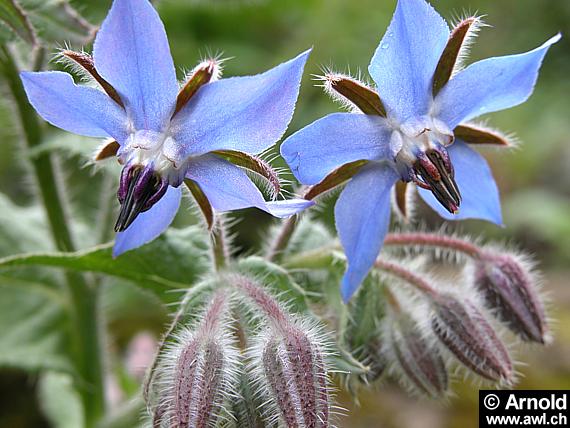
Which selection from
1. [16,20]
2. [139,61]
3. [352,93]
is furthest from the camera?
[16,20]

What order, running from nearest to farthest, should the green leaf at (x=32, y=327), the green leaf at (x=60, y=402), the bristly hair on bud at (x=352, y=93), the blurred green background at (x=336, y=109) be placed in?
1. the bristly hair on bud at (x=352, y=93)
2. the green leaf at (x=32, y=327)
3. the green leaf at (x=60, y=402)
4. the blurred green background at (x=336, y=109)

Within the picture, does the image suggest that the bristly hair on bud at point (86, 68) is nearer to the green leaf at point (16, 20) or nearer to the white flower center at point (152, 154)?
the white flower center at point (152, 154)

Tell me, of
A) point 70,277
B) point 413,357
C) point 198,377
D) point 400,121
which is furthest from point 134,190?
point 70,277

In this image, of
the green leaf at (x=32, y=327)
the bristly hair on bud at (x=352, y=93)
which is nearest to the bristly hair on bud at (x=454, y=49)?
the bristly hair on bud at (x=352, y=93)

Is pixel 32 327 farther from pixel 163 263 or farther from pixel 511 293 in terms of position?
pixel 511 293

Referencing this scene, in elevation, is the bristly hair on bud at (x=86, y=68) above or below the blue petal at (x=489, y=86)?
below

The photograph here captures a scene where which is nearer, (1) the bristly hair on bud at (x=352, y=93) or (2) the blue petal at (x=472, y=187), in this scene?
(1) the bristly hair on bud at (x=352, y=93)
